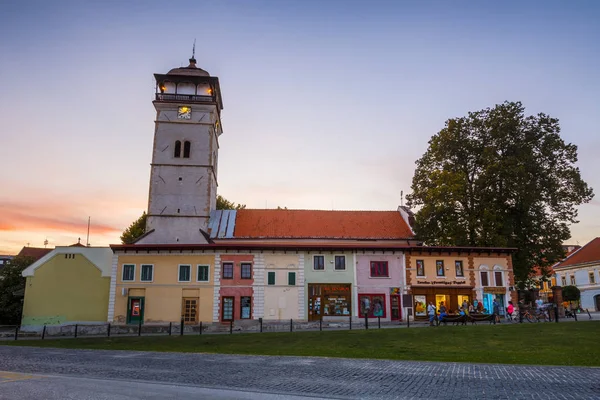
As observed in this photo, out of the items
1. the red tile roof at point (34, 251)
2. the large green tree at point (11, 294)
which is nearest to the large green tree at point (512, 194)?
the large green tree at point (11, 294)

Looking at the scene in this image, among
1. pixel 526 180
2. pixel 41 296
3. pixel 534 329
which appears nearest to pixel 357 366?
pixel 534 329

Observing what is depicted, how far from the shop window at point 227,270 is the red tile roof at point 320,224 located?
871 centimetres

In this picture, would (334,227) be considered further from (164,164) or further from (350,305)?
(164,164)

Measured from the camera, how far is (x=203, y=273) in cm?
3706

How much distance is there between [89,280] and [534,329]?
3232 cm

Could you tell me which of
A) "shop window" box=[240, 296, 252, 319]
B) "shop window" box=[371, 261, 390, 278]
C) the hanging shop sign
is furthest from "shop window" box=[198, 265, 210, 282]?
the hanging shop sign

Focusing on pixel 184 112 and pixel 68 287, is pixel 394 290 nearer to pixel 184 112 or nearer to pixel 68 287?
pixel 68 287

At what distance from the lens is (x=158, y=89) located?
162ft

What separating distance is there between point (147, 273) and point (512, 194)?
30.6 metres

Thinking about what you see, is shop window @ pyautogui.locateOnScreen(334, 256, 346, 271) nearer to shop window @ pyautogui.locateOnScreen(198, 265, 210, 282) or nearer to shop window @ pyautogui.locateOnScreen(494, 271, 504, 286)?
shop window @ pyautogui.locateOnScreen(198, 265, 210, 282)

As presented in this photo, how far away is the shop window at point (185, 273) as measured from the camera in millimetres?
36750

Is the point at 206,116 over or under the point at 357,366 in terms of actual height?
over

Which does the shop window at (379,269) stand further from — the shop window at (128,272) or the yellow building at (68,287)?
the yellow building at (68,287)

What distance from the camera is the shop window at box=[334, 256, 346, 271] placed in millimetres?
38000
